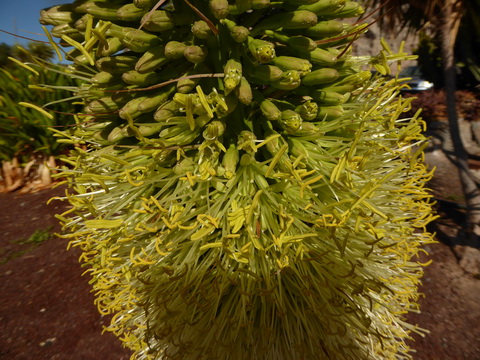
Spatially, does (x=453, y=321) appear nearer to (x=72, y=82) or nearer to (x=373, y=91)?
(x=373, y=91)

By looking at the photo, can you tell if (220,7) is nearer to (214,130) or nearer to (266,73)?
(266,73)

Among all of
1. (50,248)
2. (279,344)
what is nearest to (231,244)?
(279,344)

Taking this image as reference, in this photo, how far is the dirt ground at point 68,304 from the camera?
2742 millimetres

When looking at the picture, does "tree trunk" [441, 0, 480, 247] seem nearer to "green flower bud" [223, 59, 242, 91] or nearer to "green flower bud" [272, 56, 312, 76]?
"green flower bud" [272, 56, 312, 76]

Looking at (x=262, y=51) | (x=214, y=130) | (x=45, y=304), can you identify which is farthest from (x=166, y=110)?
(x=45, y=304)

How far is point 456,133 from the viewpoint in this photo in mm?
4004

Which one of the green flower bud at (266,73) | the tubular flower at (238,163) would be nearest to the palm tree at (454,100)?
the tubular flower at (238,163)

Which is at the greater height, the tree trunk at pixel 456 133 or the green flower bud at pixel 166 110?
the green flower bud at pixel 166 110

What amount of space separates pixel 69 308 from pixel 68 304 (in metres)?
0.06

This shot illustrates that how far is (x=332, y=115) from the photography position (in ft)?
4.23

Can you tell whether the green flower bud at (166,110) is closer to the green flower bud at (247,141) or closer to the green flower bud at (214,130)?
the green flower bud at (214,130)

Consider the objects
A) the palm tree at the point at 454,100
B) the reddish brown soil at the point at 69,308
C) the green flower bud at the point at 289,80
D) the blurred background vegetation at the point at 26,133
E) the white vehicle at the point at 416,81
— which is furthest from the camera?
the white vehicle at the point at 416,81

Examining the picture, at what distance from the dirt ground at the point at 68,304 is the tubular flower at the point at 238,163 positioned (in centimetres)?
192

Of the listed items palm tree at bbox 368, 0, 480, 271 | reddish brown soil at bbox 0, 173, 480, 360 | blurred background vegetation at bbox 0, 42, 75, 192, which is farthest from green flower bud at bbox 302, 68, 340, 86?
blurred background vegetation at bbox 0, 42, 75, 192
